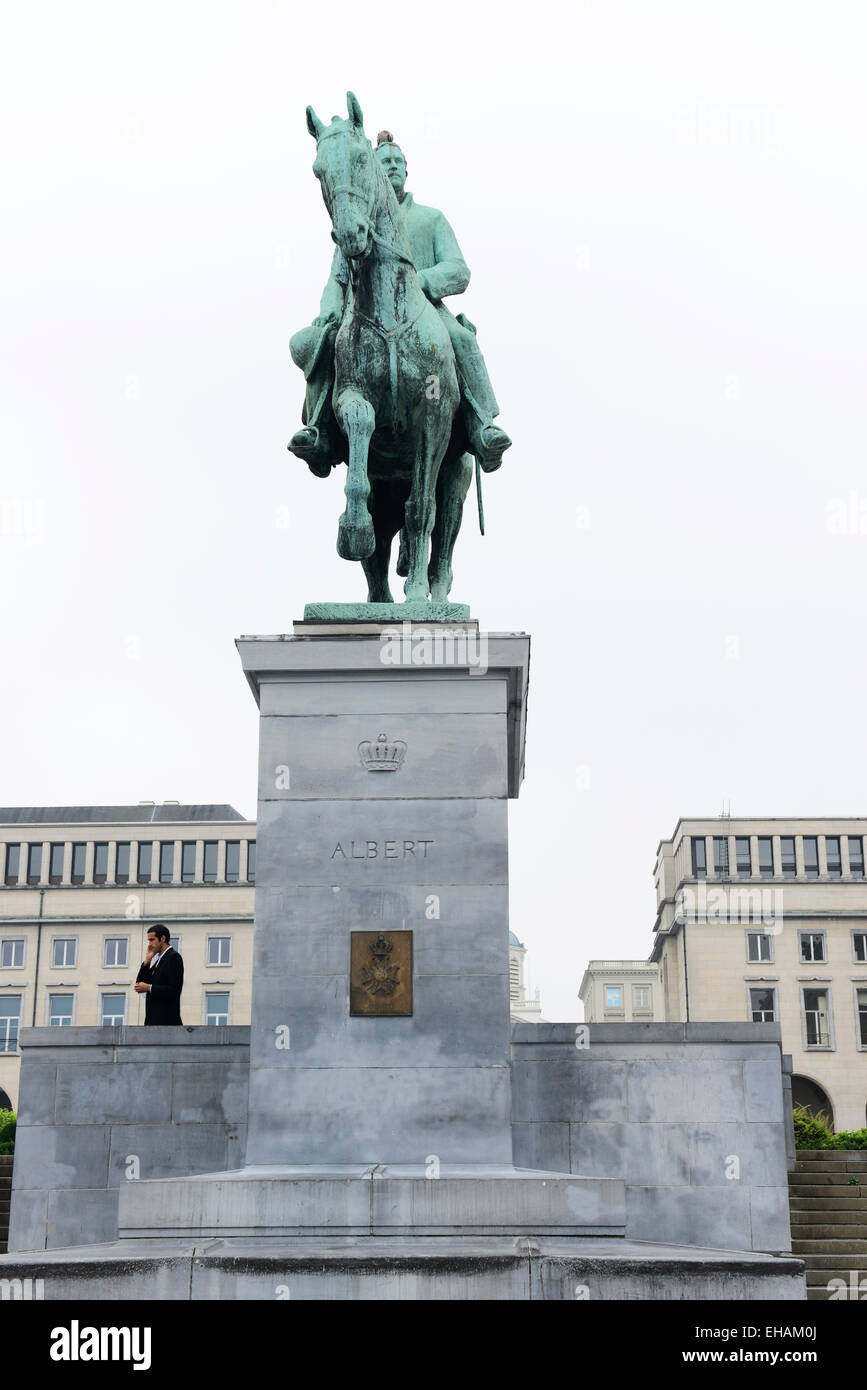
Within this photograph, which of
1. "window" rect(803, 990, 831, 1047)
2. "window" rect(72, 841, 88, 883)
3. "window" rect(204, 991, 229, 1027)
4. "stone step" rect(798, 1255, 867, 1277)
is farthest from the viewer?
"window" rect(72, 841, 88, 883)

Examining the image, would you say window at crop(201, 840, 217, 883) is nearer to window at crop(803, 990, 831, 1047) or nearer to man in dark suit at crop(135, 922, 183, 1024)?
window at crop(803, 990, 831, 1047)

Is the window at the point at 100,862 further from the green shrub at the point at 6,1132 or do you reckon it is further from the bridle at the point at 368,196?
the bridle at the point at 368,196

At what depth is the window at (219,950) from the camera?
120062 mm

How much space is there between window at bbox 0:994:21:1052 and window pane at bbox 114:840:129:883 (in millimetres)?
11596

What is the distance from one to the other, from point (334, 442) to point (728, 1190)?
8.35 metres

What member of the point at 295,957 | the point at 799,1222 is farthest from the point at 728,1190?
the point at 799,1222

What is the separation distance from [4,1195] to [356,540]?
1124 cm

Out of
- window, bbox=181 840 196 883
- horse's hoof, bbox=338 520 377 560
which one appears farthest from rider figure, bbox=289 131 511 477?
window, bbox=181 840 196 883

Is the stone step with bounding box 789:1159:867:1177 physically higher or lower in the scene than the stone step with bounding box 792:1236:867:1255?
higher

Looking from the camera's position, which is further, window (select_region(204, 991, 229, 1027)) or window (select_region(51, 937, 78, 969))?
window (select_region(51, 937, 78, 969))

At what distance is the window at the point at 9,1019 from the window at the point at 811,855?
60.3m

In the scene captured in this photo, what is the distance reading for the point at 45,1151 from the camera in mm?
15172

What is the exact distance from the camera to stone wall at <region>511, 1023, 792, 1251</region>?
47.5 feet

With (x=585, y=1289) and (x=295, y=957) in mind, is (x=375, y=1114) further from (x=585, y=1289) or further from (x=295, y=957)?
(x=585, y=1289)
